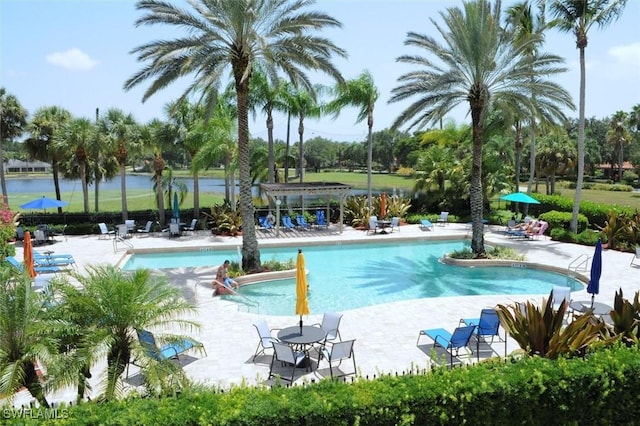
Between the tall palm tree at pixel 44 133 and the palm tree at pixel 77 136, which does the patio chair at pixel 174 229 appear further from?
the tall palm tree at pixel 44 133

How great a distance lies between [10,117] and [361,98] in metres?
19.8

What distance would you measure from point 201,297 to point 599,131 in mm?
95540

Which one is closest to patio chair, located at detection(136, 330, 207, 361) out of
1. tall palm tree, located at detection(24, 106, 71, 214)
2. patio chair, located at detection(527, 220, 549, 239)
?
patio chair, located at detection(527, 220, 549, 239)

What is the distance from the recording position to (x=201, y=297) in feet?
47.7

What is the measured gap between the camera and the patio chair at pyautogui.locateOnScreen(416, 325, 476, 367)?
31.6ft

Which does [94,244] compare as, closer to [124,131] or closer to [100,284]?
[124,131]

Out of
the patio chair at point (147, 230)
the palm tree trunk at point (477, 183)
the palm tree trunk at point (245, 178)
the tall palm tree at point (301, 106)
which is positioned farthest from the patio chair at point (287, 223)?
the palm tree trunk at point (477, 183)

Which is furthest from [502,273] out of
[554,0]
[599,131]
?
[599,131]

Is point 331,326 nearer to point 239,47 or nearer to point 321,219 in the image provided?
point 239,47

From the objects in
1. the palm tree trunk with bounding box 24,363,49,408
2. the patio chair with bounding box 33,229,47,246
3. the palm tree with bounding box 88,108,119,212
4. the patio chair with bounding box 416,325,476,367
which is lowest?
the patio chair with bounding box 416,325,476,367

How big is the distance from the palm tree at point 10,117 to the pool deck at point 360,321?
901 centimetres

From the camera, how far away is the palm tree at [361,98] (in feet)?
95.1

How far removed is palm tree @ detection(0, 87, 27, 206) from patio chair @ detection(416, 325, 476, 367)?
2543 centimetres

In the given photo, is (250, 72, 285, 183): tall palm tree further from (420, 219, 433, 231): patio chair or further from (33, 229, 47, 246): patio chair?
(33, 229, 47, 246): patio chair
